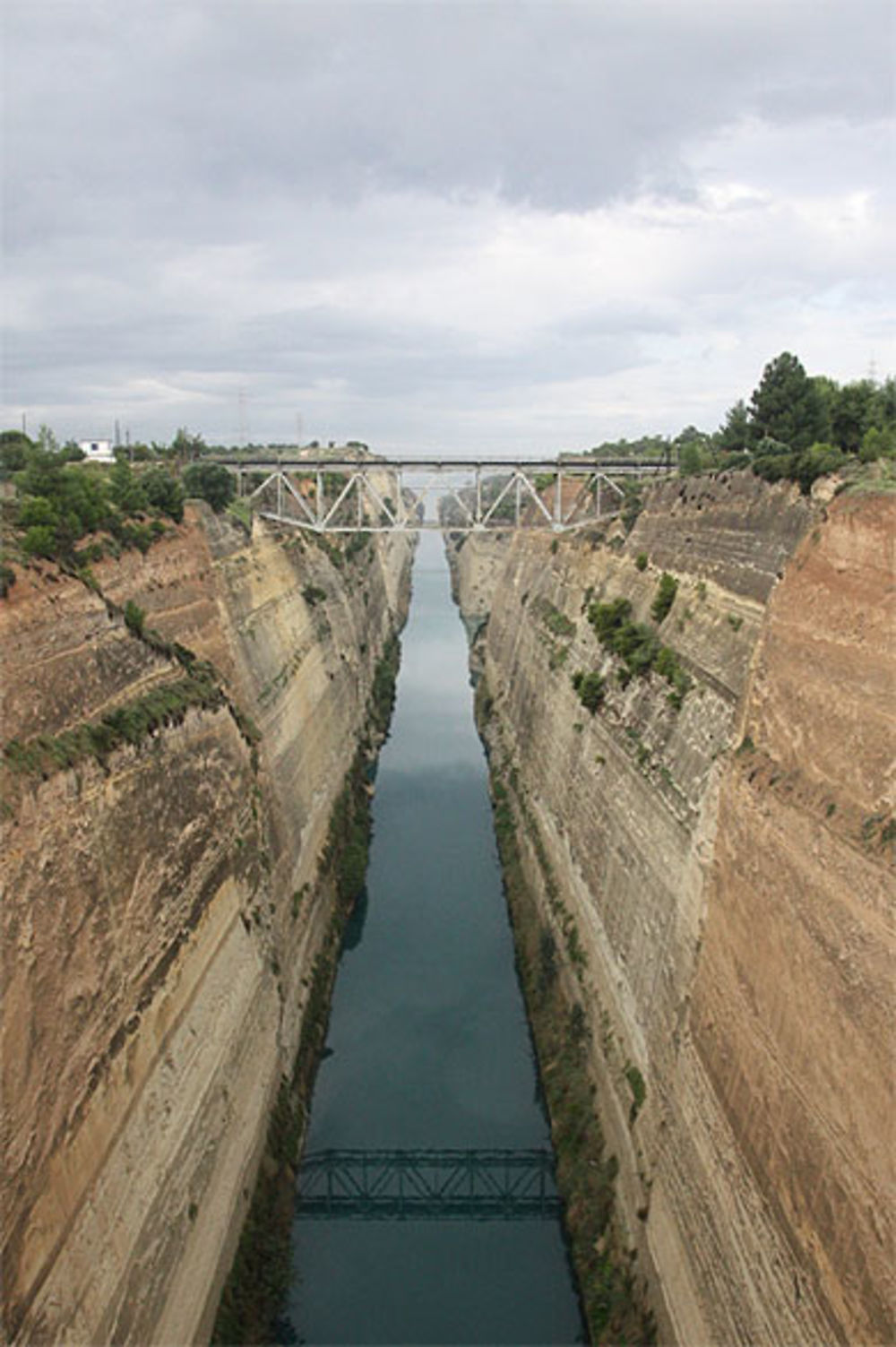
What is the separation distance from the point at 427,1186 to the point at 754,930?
26.9ft

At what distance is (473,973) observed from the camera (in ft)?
70.8

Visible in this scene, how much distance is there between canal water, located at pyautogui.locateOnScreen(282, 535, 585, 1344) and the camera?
45.5 ft

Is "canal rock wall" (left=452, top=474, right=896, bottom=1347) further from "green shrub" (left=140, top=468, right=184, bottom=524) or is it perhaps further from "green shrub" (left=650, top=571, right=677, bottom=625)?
"green shrub" (left=140, top=468, right=184, bottom=524)

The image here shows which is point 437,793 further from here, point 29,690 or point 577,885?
point 29,690

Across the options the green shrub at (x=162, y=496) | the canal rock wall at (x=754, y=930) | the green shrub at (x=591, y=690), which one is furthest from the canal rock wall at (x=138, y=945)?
the green shrub at (x=591, y=690)

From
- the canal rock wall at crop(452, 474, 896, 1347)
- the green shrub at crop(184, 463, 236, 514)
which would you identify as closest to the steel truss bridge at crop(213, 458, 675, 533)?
the green shrub at crop(184, 463, 236, 514)

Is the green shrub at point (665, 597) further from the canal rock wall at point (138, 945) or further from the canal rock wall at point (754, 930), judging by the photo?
the canal rock wall at point (138, 945)

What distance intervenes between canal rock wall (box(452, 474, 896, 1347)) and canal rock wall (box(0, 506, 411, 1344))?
579 cm

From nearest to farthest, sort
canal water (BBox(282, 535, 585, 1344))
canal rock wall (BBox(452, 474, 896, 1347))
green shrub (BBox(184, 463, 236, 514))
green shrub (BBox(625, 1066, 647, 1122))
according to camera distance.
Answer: canal rock wall (BBox(452, 474, 896, 1347)) < canal water (BBox(282, 535, 585, 1344)) < green shrub (BBox(625, 1066, 647, 1122)) < green shrub (BBox(184, 463, 236, 514))

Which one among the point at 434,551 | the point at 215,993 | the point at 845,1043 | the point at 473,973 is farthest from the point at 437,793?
the point at 434,551

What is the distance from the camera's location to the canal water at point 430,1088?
45.5ft

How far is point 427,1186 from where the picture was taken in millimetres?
16203

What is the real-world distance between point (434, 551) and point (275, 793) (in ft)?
411

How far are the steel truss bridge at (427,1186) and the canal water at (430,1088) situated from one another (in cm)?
16
